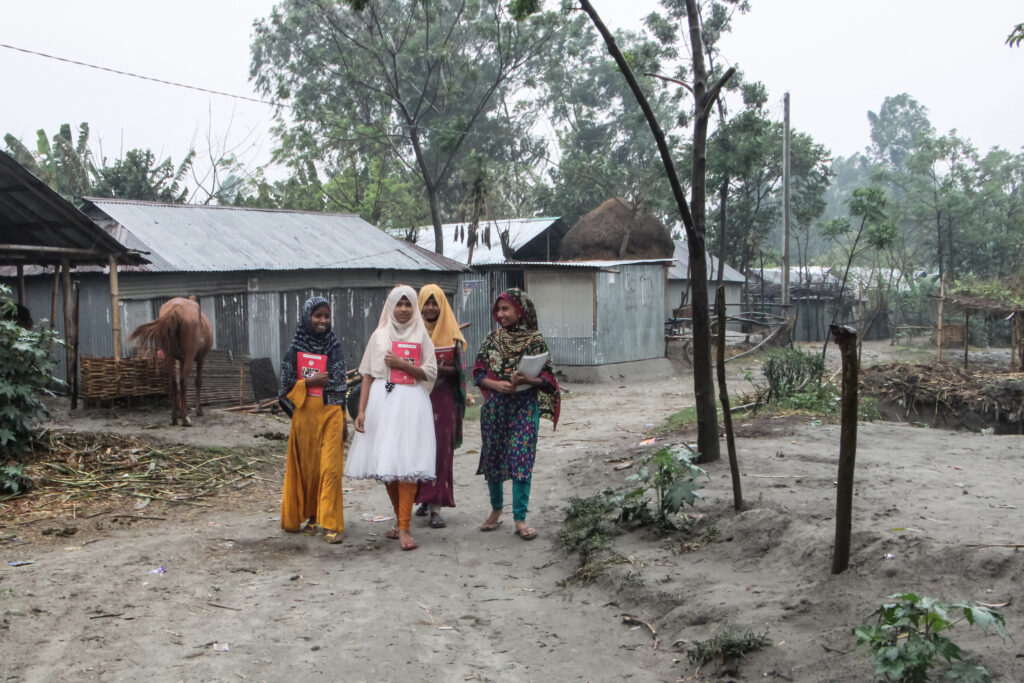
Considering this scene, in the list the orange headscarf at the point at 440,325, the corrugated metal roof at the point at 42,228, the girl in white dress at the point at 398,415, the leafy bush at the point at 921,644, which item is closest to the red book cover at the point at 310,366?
the girl in white dress at the point at 398,415

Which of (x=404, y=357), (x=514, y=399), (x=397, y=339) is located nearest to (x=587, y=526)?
(x=514, y=399)

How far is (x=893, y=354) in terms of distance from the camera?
25891 millimetres

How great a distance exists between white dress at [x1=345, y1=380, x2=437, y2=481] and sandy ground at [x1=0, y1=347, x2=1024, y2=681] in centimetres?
52

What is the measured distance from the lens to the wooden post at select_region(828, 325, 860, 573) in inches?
148

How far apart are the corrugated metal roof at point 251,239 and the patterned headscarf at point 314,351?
307 inches

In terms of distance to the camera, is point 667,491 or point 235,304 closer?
A: point 667,491

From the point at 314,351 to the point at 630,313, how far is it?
1466 centimetres

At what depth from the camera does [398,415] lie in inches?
217

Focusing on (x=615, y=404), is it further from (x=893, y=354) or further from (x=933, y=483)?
(x=893, y=354)

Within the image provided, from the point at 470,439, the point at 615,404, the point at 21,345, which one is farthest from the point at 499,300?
the point at 615,404

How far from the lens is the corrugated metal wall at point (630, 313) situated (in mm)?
19062

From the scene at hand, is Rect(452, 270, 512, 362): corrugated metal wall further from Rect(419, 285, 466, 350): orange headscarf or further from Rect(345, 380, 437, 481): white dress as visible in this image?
Rect(345, 380, 437, 481): white dress

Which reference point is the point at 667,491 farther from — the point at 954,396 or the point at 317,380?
the point at 954,396

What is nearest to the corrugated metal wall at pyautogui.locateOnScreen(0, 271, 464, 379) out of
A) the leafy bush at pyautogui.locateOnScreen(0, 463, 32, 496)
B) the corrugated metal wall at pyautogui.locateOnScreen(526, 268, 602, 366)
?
the corrugated metal wall at pyautogui.locateOnScreen(526, 268, 602, 366)
